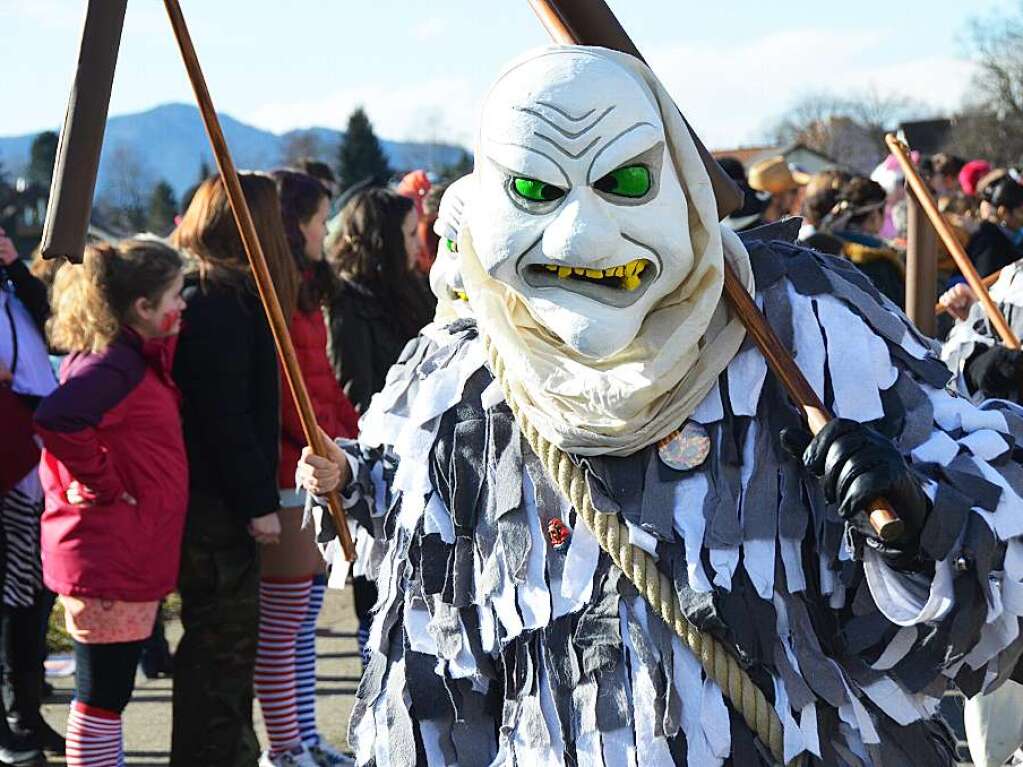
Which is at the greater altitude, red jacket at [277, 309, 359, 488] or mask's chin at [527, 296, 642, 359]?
mask's chin at [527, 296, 642, 359]

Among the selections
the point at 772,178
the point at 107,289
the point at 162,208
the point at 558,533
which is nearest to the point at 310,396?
the point at 107,289

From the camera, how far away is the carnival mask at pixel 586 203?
89.4 inches

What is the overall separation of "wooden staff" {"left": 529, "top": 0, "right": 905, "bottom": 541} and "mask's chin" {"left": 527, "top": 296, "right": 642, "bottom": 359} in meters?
0.17

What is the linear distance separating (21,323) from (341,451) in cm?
283

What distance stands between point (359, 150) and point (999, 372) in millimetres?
43778

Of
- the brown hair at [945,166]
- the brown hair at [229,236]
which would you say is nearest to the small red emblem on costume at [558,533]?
the brown hair at [229,236]

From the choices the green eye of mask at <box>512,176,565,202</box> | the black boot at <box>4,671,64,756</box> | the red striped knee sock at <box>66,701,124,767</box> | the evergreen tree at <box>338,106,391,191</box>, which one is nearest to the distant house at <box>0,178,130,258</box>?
the black boot at <box>4,671,64,756</box>

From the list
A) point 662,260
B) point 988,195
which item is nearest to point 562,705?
point 662,260

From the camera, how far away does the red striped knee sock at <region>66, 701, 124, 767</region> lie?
420cm

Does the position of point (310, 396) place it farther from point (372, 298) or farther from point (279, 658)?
point (279, 658)

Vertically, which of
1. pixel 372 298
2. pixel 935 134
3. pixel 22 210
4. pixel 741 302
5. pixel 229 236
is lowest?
pixel 935 134

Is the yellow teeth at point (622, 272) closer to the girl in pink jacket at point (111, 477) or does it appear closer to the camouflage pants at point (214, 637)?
the girl in pink jacket at point (111, 477)

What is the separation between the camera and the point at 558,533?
8.11ft

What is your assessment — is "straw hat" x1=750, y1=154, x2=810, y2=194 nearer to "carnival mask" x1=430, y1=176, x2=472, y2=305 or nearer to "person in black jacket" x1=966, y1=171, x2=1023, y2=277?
"person in black jacket" x1=966, y1=171, x2=1023, y2=277
